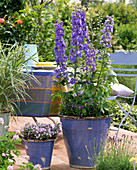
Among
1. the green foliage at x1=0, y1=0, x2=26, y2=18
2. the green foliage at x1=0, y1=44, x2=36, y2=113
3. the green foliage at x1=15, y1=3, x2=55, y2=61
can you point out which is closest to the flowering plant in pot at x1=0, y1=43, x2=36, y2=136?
the green foliage at x1=0, y1=44, x2=36, y2=113

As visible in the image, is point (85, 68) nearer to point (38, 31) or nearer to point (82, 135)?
point (82, 135)

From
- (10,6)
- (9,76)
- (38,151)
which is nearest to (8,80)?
(9,76)

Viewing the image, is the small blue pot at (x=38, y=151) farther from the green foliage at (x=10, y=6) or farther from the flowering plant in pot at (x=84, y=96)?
the green foliage at (x=10, y=6)

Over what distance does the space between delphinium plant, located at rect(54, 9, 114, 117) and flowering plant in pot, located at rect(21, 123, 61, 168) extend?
240 millimetres

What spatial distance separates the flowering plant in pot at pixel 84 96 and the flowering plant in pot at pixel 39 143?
6.2 inches

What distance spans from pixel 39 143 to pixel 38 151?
71 mm

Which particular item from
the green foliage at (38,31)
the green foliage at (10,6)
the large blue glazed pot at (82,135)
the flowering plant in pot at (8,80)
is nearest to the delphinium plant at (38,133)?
the large blue glazed pot at (82,135)

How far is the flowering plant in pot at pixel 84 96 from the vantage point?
8.36ft

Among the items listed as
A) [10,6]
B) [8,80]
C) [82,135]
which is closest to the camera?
[82,135]

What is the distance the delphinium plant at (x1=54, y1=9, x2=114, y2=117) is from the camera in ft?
8.37

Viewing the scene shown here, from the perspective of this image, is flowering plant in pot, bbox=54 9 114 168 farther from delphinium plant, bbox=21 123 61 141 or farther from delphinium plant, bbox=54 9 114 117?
delphinium plant, bbox=21 123 61 141

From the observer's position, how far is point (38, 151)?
8.50ft

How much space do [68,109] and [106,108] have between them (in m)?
0.33

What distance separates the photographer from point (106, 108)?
2588mm
